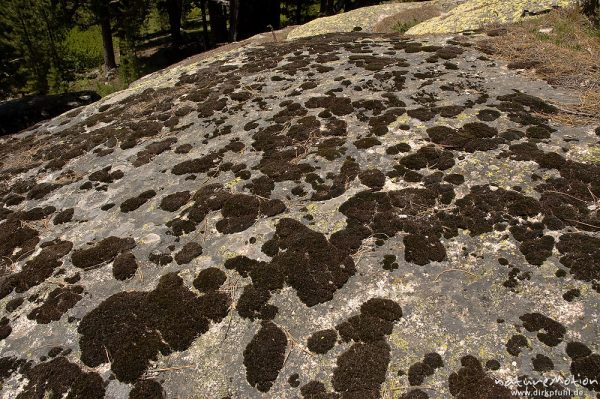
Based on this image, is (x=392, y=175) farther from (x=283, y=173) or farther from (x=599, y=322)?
(x=599, y=322)

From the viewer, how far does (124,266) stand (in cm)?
690

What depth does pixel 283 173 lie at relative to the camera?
328 inches

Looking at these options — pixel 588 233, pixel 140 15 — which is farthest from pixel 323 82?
pixel 140 15

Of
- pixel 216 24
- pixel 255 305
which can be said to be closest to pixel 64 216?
pixel 255 305

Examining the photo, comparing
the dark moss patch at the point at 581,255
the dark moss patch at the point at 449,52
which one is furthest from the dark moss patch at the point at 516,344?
the dark moss patch at the point at 449,52

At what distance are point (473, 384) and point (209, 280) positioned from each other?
3940mm

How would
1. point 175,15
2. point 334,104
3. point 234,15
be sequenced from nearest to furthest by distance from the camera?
1. point 334,104
2. point 234,15
3. point 175,15

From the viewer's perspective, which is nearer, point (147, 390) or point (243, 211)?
point (147, 390)

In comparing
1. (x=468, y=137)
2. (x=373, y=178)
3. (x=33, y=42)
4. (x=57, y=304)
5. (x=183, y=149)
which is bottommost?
(x=57, y=304)

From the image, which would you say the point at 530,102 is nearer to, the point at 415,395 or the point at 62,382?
the point at 415,395

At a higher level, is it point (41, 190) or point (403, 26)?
point (403, 26)

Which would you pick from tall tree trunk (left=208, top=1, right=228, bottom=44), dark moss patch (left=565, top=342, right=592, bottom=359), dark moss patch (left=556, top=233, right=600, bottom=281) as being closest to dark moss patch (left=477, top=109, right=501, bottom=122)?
dark moss patch (left=556, top=233, right=600, bottom=281)

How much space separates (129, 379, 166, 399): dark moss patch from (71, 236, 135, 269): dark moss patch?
2.70 m

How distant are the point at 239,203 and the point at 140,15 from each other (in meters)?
39.4
